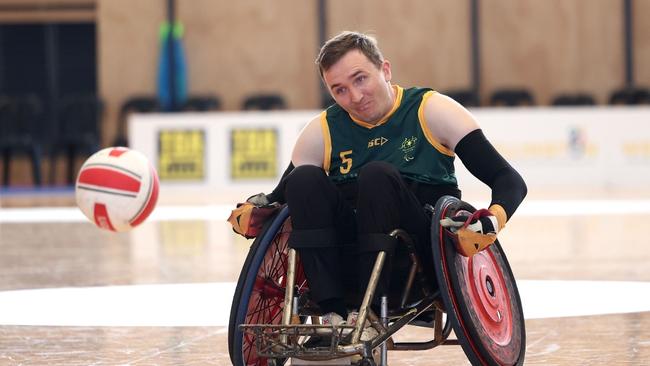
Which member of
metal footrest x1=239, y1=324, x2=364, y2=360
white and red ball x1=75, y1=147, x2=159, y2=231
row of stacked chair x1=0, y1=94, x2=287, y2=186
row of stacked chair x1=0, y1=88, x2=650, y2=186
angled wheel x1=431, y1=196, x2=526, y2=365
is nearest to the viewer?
metal footrest x1=239, y1=324, x2=364, y2=360

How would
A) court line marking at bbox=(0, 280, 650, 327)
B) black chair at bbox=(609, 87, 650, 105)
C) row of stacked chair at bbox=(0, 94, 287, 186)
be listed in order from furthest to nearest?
1. row of stacked chair at bbox=(0, 94, 287, 186)
2. black chair at bbox=(609, 87, 650, 105)
3. court line marking at bbox=(0, 280, 650, 327)

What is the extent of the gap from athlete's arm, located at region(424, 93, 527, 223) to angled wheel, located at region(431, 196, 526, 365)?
0.12 meters

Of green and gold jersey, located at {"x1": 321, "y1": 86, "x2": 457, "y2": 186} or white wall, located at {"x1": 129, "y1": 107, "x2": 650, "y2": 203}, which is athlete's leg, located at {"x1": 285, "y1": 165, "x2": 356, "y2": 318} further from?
white wall, located at {"x1": 129, "y1": 107, "x2": 650, "y2": 203}

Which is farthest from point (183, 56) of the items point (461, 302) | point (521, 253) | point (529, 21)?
point (461, 302)

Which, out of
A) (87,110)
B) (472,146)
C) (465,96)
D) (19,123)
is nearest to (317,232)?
(472,146)

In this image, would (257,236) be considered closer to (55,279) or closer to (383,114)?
(383,114)

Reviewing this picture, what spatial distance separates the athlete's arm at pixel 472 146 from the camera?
12.0ft

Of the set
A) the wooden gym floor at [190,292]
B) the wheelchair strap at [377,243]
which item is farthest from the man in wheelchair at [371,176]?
the wooden gym floor at [190,292]

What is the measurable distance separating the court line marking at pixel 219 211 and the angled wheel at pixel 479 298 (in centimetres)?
828

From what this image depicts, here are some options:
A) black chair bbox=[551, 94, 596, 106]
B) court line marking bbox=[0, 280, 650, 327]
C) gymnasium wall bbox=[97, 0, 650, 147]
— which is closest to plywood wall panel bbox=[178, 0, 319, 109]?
gymnasium wall bbox=[97, 0, 650, 147]

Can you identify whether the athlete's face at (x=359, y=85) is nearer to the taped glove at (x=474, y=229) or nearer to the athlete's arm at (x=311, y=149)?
the athlete's arm at (x=311, y=149)

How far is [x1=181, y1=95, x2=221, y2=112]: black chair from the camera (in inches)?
742

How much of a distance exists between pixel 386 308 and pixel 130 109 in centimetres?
1647

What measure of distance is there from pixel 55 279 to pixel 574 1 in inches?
574
